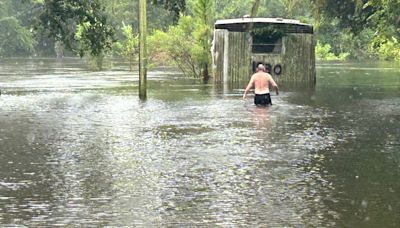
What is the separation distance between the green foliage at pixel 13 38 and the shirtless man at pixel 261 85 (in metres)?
78.5

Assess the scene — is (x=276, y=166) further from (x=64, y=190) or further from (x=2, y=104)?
(x=2, y=104)

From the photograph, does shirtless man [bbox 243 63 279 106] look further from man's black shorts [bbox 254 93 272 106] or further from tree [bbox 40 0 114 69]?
tree [bbox 40 0 114 69]

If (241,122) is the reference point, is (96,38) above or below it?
above

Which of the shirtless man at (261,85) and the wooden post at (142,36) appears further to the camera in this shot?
the wooden post at (142,36)

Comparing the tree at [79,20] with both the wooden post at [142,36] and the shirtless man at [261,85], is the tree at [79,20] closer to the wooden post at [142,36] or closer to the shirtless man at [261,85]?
the wooden post at [142,36]

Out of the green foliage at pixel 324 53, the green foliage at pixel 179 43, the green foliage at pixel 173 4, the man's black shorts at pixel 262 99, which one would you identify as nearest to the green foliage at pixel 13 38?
the green foliage at pixel 324 53

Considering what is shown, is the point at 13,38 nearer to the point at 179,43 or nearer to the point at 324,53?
the point at 324,53

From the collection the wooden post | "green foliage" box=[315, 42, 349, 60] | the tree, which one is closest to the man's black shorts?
the wooden post

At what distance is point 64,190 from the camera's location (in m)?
9.62

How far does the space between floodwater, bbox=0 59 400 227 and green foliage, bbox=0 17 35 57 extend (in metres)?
77.4

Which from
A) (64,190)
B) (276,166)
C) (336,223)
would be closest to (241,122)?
(276,166)

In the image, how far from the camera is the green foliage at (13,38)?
96812 millimetres

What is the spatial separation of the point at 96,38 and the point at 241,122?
1412 cm

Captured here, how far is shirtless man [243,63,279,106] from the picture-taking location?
846 inches
